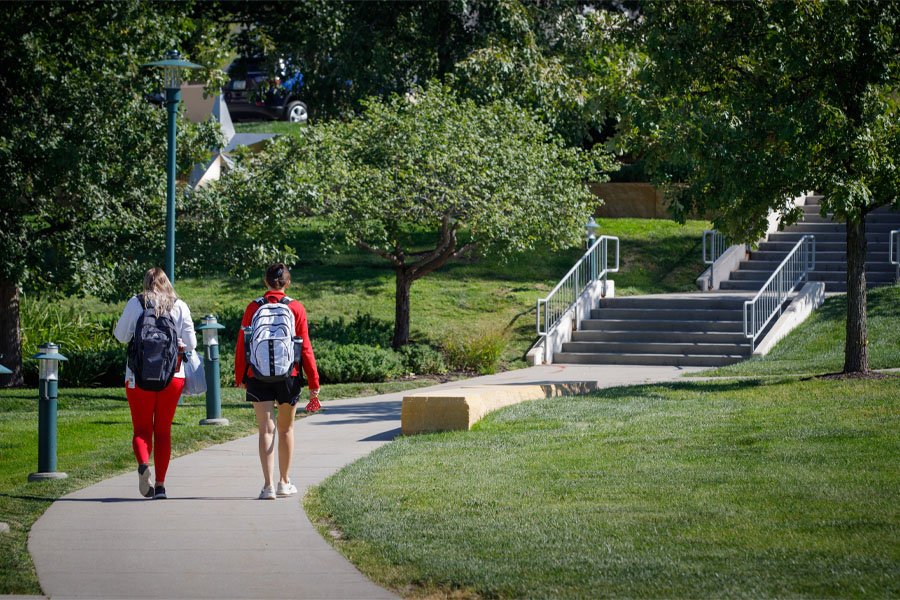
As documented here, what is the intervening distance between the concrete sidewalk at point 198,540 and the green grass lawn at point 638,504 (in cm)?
26

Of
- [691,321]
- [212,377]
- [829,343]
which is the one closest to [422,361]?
[691,321]

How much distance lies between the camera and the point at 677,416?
10227mm

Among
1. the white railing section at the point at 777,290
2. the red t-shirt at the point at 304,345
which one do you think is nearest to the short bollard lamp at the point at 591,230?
the white railing section at the point at 777,290

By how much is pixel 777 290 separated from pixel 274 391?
14183 millimetres

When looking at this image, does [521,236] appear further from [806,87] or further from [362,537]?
[362,537]

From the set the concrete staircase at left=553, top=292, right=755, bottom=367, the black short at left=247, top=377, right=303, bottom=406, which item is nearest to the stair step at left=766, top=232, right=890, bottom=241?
the concrete staircase at left=553, top=292, right=755, bottom=367

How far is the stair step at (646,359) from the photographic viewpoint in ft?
55.4

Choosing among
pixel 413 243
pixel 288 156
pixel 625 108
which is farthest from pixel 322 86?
pixel 625 108

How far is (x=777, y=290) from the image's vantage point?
62.3 feet

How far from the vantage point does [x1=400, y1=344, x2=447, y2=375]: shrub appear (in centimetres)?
1678

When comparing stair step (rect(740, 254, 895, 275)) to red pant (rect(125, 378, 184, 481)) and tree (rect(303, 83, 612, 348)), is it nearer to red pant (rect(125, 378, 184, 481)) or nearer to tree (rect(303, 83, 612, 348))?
tree (rect(303, 83, 612, 348))

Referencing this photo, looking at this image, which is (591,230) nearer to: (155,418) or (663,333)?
(663,333)

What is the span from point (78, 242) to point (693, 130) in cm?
905

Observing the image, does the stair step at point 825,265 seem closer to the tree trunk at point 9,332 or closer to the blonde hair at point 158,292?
the tree trunk at point 9,332
